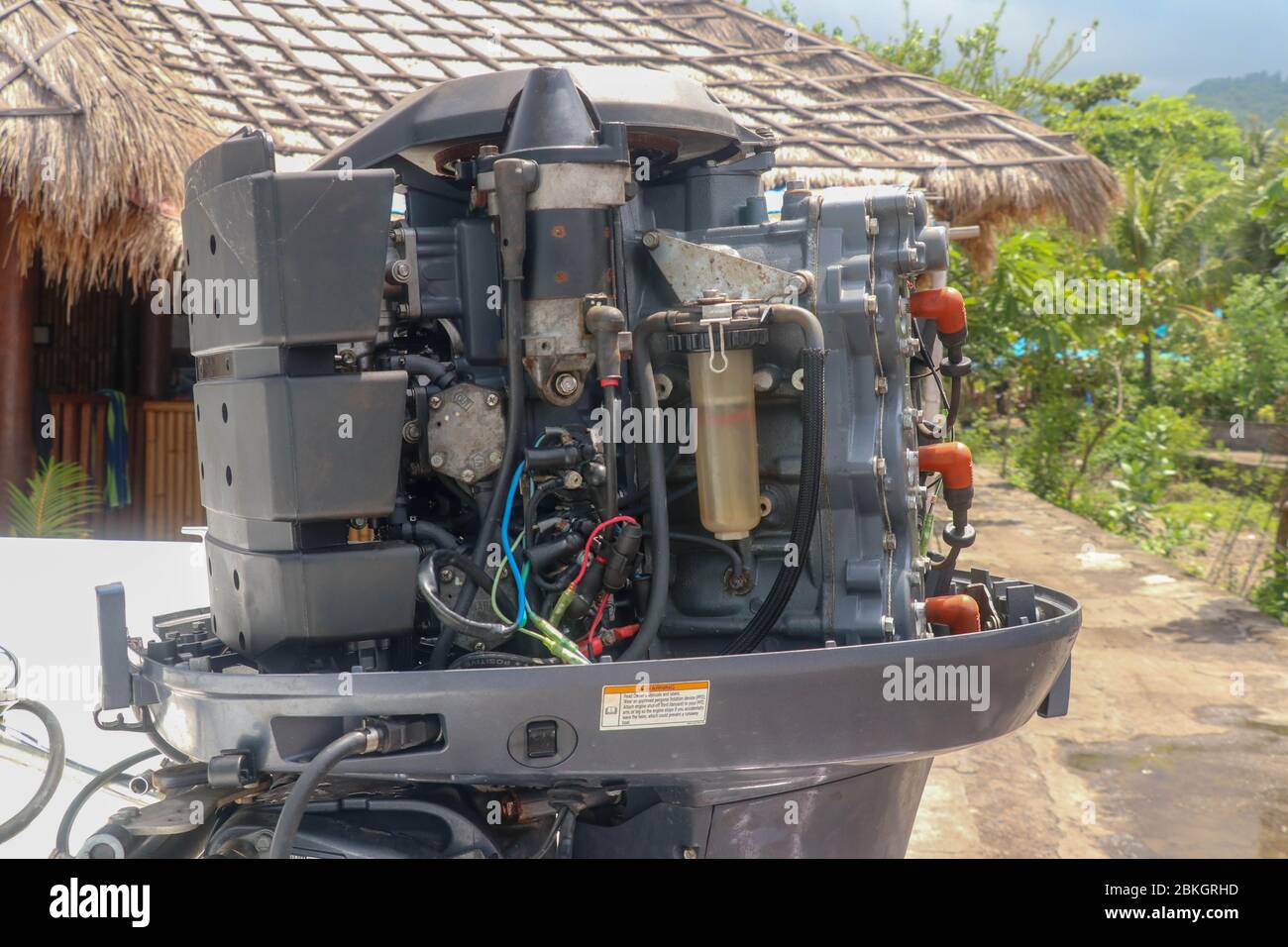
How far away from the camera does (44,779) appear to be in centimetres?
308

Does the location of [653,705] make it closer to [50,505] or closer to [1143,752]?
[1143,752]

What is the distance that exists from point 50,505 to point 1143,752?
6147 mm

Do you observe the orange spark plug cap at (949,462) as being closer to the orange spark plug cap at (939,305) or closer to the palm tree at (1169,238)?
the orange spark plug cap at (939,305)

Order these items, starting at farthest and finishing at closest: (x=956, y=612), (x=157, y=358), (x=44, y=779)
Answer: (x=157, y=358), (x=44, y=779), (x=956, y=612)

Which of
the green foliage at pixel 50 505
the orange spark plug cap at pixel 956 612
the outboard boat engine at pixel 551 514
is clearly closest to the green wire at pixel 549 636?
the outboard boat engine at pixel 551 514

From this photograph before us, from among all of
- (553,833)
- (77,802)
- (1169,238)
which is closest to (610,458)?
(553,833)

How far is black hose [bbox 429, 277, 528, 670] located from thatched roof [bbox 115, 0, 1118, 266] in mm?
5108

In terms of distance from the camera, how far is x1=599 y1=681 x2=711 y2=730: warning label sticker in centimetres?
219

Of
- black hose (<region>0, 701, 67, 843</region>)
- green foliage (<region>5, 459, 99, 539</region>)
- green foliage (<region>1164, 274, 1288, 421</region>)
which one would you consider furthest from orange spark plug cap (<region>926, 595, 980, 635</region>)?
green foliage (<region>1164, 274, 1288, 421</region>)

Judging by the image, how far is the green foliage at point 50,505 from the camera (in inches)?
271

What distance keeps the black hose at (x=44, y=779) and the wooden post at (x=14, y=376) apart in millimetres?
4672

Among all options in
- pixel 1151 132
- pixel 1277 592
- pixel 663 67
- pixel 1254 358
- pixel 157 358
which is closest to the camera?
pixel 663 67

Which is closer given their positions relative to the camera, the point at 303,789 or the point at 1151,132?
the point at 303,789

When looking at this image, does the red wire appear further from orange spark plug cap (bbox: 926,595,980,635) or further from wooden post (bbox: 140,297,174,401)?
wooden post (bbox: 140,297,174,401)
